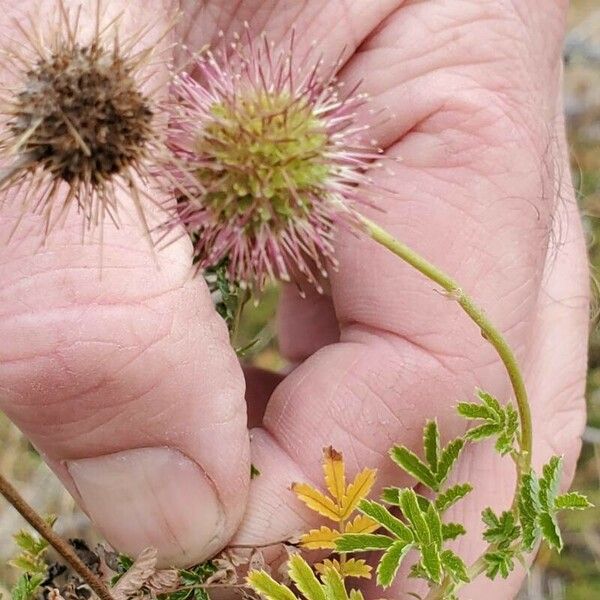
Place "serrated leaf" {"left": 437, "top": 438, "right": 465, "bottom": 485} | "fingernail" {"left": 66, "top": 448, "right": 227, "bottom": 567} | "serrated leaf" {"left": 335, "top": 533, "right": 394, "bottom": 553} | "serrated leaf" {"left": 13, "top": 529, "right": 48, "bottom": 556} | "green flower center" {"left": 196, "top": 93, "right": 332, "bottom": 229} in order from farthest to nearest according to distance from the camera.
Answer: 1. "serrated leaf" {"left": 13, "top": 529, "right": 48, "bottom": 556}
2. "fingernail" {"left": 66, "top": 448, "right": 227, "bottom": 567}
3. "serrated leaf" {"left": 437, "top": 438, "right": 465, "bottom": 485}
4. "serrated leaf" {"left": 335, "top": 533, "right": 394, "bottom": 553}
5. "green flower center" {"left": 196, "top": 93, "right": 332, "bottom": 229}

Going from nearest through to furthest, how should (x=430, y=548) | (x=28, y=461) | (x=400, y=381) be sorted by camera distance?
1. (x=430, y=548)
2. (x=400, y=381)
3. (x=28, y=461)

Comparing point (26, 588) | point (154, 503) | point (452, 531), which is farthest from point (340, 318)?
point (26, 588)

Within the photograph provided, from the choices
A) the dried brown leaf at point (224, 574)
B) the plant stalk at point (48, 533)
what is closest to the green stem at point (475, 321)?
the dried brown leaf at point (224, 574)

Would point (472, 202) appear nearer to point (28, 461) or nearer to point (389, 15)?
point (389, 15)

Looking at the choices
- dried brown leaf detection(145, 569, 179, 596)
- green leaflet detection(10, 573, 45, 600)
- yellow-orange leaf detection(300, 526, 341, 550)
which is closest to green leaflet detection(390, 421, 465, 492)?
yellow-orange leaf detection(300, 526, 341, 550)

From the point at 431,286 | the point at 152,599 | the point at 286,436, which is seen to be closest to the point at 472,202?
the point at 431,286

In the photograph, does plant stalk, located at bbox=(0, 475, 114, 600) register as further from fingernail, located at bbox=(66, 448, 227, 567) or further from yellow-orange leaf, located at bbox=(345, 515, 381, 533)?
yellow-orange leaf, located at bbox=(345, 515, 381, 533)
